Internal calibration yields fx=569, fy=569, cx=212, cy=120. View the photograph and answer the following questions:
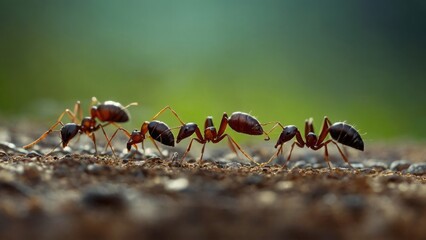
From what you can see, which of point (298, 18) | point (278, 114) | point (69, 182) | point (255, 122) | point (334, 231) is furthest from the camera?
point (298, 18)

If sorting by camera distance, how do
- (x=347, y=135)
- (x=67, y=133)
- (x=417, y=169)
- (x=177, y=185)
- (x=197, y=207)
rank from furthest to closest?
(x=67, y=133) → (x=417, y=169) → (x=347, y=135) → (x=177, y=185) → (x=197, y=207)

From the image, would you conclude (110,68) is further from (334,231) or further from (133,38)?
(334,231)

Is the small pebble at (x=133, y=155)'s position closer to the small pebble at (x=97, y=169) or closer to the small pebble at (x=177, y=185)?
the small pebble at (x=97, y=169)

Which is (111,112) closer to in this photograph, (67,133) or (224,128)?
(67,133)

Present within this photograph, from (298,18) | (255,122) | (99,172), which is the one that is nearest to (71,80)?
(298,18)

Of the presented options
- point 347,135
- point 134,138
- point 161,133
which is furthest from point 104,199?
point 347,135
